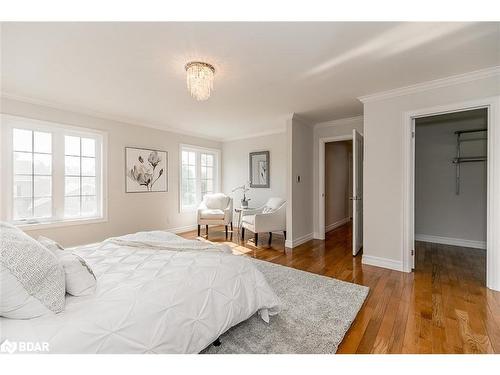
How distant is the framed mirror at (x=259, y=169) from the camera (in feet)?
17.7

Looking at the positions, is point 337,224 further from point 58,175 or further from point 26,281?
point 26,281

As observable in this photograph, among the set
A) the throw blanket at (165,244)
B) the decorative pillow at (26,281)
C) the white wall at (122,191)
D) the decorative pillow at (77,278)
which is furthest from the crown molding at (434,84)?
the white wall at (122,191)

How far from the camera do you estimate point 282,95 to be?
320 cm

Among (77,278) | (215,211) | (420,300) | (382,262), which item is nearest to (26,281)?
(77,278)

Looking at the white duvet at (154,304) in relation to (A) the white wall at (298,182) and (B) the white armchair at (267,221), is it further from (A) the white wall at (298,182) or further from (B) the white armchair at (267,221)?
(A) the white wall at (298,182)

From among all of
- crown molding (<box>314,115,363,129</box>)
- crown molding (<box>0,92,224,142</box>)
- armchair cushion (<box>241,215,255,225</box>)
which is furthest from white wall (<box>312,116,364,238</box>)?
crown molding (<box>0,92,224,142</box>)

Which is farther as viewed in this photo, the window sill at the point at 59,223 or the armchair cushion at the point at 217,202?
the armchair cushion at the point at 217,202

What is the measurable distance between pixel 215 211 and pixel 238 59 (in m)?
3.32

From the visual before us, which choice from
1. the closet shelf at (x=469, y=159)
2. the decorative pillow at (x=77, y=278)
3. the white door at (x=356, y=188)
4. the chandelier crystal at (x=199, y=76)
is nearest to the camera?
the decorative pillow at (x=77, y=278)

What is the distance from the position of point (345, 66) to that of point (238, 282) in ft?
7.64

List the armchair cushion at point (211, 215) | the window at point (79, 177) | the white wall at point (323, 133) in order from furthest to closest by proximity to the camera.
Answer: the armchair cushion at point (211, 215) < the white wall at point (323, 133) < the window at point (79, 177)

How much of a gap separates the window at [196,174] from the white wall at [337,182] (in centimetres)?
283

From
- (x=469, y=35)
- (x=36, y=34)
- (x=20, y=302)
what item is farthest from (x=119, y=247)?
(x=469, y=35)

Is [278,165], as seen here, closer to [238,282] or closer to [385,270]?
[385,270]
